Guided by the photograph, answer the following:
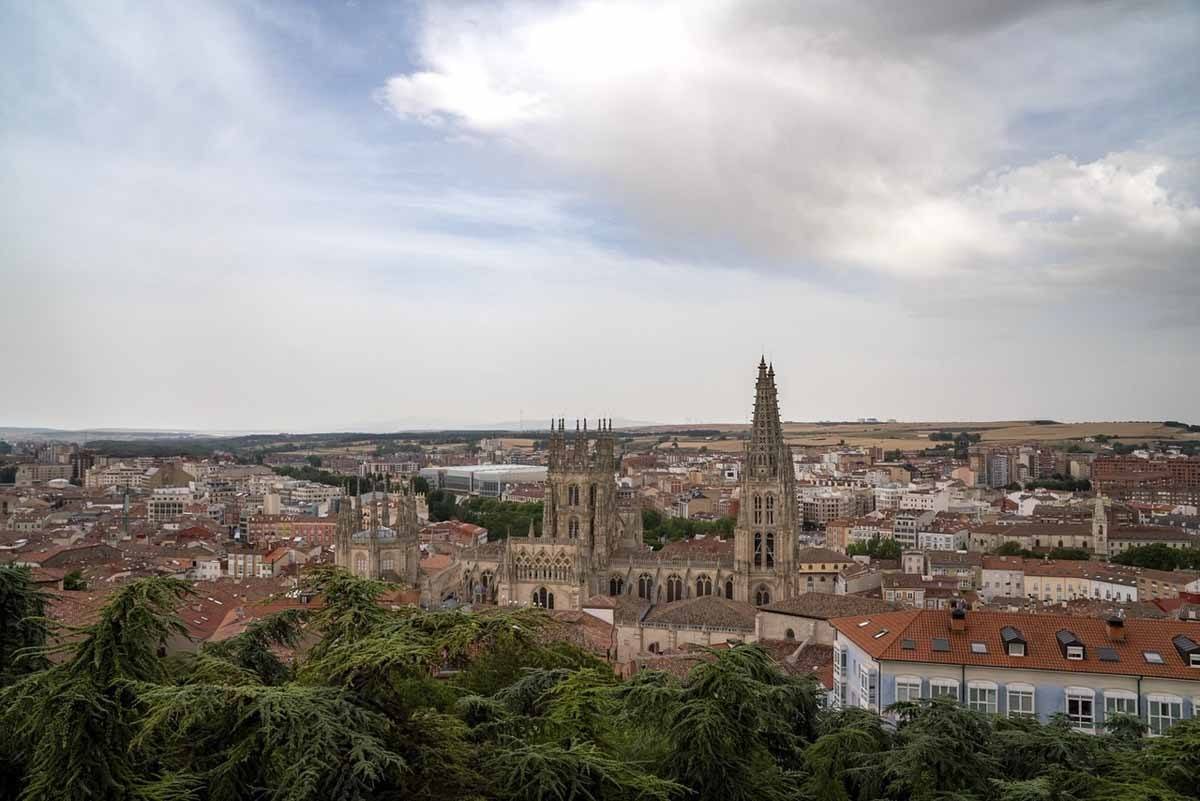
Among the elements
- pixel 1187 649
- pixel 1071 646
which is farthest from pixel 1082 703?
pixel 1187 649

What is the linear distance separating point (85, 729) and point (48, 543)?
8668cm

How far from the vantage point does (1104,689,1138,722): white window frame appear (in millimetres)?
25766

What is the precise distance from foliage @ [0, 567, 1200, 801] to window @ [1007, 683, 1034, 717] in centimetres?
721

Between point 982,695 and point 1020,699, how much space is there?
981mm

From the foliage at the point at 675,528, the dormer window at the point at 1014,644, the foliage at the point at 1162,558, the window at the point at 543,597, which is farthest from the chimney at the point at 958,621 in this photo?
the foliage at the point at 675,528

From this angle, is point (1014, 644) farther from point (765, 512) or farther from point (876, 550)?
point (876, 550)

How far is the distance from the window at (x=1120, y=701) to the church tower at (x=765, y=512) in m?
30.3

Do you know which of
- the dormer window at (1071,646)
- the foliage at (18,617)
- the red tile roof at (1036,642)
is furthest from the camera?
the dormer window at (1071,646)

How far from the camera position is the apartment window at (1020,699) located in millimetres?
26391

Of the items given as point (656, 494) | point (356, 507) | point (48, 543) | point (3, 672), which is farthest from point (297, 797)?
point (656, 494)

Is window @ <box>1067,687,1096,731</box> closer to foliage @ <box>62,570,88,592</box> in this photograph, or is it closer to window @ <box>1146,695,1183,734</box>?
window @ <box>1146,695,1183,734</box>

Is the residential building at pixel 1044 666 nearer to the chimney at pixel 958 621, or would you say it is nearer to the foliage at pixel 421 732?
the chimney at pixel 958 621

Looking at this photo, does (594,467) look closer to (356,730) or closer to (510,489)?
(356,730)

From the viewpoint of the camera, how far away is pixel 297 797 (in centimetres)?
1052
